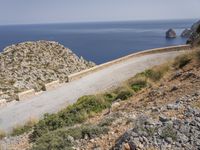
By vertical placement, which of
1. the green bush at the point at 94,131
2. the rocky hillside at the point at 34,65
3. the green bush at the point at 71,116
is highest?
the green bush at the point at 94,131

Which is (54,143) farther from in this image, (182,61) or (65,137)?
(182,61)

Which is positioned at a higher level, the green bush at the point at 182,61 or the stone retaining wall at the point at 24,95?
the green bush at the point at 182,61

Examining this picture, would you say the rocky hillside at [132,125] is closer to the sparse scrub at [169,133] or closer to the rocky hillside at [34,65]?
the sparse scrub at [169,133]

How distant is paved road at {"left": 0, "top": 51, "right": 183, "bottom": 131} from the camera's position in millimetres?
17109

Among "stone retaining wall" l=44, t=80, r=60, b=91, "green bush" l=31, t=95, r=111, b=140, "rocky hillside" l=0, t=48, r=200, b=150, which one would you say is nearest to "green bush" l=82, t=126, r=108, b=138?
"rocky hillside" l=0, t=48, r=200, b=150

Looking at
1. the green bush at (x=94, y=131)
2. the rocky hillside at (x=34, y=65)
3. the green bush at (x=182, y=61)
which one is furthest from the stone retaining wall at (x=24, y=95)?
the green bush at (x=94, y=131)

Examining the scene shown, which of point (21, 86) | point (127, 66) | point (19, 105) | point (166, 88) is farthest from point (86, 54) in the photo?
point (166, 88)

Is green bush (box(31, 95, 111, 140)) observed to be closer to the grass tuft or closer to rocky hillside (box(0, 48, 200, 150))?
rocky hillside (box(0, 48, 200, 150))

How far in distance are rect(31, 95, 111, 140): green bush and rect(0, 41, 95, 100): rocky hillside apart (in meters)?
17.3

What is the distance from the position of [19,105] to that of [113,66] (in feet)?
32.8

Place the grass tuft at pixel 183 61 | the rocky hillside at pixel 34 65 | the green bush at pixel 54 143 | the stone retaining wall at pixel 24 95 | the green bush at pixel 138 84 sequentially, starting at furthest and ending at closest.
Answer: the rocky hillside at pixel 34 65 < the stone retaining wall at pixel 24 95 < the grass tuft at pixel 183 61 < the green bush at pixel 138 84 < the green bush at pixel 54 143

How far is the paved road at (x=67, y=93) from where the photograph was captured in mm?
17109

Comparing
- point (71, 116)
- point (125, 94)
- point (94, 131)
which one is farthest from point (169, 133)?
point (125, 94)

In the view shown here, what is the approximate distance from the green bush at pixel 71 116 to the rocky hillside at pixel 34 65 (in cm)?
1735
